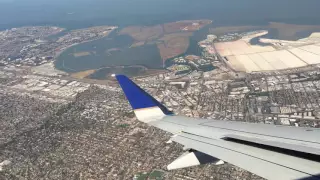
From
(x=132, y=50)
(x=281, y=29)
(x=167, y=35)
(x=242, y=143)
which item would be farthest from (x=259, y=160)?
(x=167, y=35)

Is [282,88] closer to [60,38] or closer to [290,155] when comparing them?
[290,155]

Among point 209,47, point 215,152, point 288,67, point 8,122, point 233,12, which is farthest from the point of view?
point 233,12

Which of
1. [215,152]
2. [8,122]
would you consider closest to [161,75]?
[8,122]

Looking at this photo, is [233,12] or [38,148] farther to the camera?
[233,12]

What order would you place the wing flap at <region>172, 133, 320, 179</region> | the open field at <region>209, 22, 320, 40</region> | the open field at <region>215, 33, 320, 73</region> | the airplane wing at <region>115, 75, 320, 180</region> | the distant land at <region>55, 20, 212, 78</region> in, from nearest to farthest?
1. the wing flap at <region>172, 133, 320, 179</region>
2. the airplane wing at <region>115, 75, 320, 180</region>
3. the open field at <region>215, 33, 320, 73</region>
4. the distant land at <region>55, 20, 212, 78</region>
5. the open field at <region>209, 22, 320, 40</region>

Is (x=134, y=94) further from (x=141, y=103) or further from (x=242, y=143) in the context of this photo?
(x=242, y=143)

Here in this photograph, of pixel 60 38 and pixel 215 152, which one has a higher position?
pixel 215 152

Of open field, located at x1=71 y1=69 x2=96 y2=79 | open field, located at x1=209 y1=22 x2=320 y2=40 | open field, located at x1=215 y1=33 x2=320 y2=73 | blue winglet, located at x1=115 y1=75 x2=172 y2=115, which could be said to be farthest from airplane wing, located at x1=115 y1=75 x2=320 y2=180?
open field, located at x1=209 y1=22 x2=320 y2=40

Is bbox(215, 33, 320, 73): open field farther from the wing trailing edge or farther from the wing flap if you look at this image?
the wing flap

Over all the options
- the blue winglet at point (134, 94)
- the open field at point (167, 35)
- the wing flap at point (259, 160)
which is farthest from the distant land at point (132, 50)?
the wing flap at point (259, 160)
